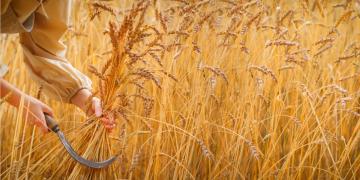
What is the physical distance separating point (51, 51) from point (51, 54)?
1 centimetres

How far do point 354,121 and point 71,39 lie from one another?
1.36 m

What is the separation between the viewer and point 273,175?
2.02 metres

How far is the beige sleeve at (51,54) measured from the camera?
177 cm

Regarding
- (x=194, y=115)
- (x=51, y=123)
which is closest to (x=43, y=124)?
(x=51, y=123)

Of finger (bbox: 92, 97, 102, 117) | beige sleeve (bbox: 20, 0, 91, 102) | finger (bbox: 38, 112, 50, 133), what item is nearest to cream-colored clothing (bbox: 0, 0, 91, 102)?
beige sleeve (bbox: 20, 0, 91, 102)

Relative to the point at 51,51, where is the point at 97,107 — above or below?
below

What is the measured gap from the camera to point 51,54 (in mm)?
1858

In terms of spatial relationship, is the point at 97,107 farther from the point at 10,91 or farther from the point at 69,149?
the point at 10,91

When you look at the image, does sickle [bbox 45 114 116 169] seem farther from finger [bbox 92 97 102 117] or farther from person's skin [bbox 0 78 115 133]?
finger [bbox 92 97 102 117]

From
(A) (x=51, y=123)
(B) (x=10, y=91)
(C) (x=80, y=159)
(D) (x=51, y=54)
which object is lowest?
(C) (x=80, y=159)

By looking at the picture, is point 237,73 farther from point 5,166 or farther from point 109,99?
point 5,166

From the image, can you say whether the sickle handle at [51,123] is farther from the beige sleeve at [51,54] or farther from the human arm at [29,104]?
the beige sleeve at [51,54]

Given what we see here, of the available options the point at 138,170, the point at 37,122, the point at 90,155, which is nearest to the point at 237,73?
the point at 138,170

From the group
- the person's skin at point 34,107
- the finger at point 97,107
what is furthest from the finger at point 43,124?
the finger at point 97,107
